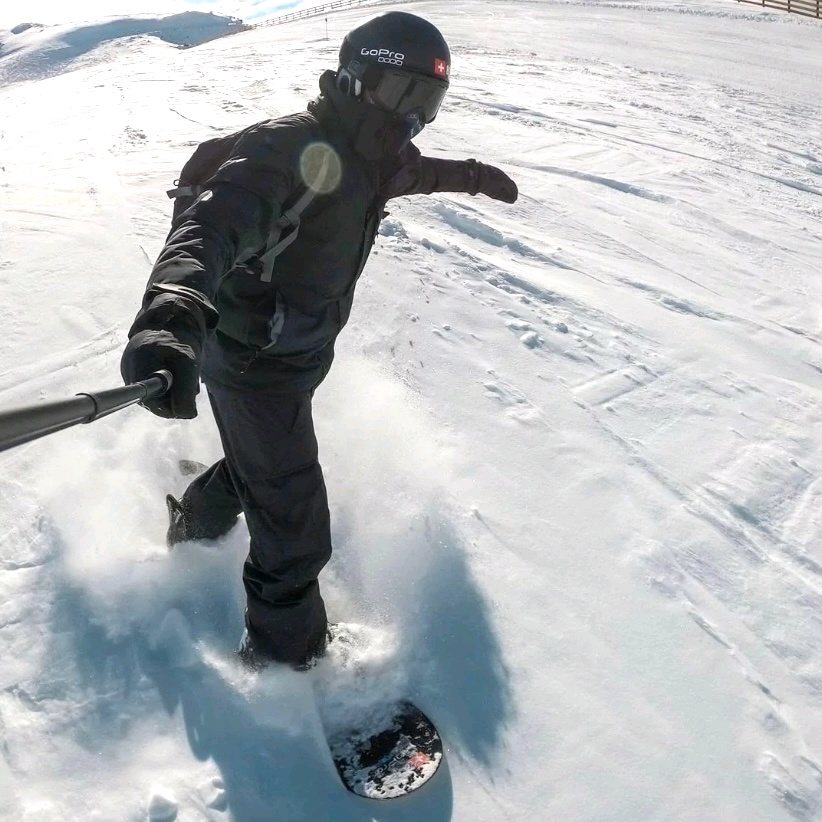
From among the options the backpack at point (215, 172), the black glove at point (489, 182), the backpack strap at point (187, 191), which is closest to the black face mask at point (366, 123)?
the backpack at point (215, 172)

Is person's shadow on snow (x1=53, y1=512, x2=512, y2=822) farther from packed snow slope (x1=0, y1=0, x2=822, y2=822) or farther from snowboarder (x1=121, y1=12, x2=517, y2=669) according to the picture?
snowboarder (x1=121, y1=12, x2=517, y2=669)

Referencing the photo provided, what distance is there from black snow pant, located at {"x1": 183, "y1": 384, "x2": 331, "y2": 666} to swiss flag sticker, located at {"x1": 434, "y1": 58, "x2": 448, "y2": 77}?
120 centimetres

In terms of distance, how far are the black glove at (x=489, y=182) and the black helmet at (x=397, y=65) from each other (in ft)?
3.55

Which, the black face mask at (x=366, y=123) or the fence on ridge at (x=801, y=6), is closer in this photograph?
the black face mask at (x=366, y=123)

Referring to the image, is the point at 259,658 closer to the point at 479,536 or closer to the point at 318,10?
the point at 479,536

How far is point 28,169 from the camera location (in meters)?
8.16

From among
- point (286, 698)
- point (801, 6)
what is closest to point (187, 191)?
point (286, 698)

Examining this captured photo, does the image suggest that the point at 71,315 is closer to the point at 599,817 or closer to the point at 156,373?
the point at 156,373

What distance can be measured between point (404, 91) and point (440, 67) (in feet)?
0.70

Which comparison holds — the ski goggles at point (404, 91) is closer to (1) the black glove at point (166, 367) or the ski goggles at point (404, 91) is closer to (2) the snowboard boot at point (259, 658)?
(1) the black glove at point (166, 367)

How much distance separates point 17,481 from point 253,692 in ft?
5.15

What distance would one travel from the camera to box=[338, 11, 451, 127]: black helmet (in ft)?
7.86

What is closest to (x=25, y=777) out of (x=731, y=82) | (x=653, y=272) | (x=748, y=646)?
(x=748, y=646)

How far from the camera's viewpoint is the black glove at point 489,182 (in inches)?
144
